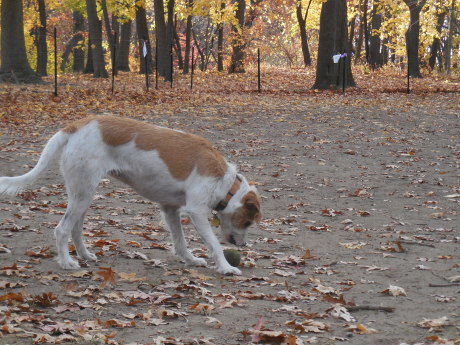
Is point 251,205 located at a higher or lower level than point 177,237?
higher

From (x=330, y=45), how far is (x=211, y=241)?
19921 millimetres

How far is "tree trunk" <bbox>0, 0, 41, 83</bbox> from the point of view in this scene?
22.5 metres

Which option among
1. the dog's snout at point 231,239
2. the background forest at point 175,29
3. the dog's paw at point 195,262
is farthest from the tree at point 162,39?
the dog's snout at point 231,239

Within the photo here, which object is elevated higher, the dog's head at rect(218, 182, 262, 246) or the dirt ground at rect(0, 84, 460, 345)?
the dog's head at rect(218, 182, 262, 246)

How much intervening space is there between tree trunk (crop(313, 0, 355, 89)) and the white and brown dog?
19236 mm

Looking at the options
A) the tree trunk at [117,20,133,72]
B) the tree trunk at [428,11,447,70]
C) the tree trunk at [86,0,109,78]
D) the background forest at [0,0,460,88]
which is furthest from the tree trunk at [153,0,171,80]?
the tree trunk at [428,11,447,70]

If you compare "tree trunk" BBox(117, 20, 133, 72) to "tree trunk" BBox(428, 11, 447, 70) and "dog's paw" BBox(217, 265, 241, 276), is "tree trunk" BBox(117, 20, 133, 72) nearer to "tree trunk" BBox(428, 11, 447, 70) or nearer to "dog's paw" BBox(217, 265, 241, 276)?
"tree trunk" BBox(428, 11, 447, 70)

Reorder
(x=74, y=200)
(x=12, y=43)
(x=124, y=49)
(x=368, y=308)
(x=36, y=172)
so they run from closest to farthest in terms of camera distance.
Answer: (x=368, y=308)
(x=36, y=172)
(x=74, y=200)
(x=12, y=43)
(x=124, y=49)

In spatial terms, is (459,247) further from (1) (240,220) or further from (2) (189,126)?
(2) (189,126)

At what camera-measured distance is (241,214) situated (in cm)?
648

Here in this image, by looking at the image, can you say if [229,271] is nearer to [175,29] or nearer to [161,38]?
[161,38]

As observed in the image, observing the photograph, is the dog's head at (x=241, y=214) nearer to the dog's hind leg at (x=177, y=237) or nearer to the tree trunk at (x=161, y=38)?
the dog's hind leg at (x=177, y=237)

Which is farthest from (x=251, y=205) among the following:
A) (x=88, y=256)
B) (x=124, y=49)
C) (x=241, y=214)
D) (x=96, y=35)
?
(x=124, y=49)

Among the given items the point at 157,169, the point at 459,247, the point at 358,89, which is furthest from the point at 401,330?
the point at 358,89
